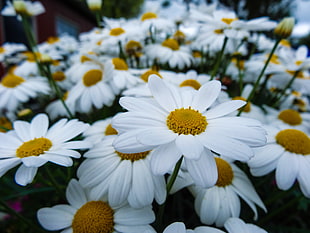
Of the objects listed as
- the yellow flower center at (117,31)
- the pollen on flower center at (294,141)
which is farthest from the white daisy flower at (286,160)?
the yellow flower center at (117,31)

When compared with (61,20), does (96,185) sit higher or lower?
higher

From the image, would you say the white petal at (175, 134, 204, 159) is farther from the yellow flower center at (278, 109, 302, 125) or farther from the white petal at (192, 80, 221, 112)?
the yellow flower center at (278, 109, 302, 125)

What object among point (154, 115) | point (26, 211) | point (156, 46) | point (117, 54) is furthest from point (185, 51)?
point (26, 211)

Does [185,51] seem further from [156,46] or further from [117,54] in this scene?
[117,54]

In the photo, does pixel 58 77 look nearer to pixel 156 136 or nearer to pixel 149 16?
pixel 149 16

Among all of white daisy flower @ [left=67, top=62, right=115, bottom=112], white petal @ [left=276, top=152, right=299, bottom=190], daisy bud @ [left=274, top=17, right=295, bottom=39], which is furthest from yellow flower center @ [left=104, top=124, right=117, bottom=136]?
daisy bud @ [left=274, top=17, right=295, bottom=39]

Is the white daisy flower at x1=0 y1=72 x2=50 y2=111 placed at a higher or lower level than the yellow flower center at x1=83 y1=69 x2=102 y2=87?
lower
